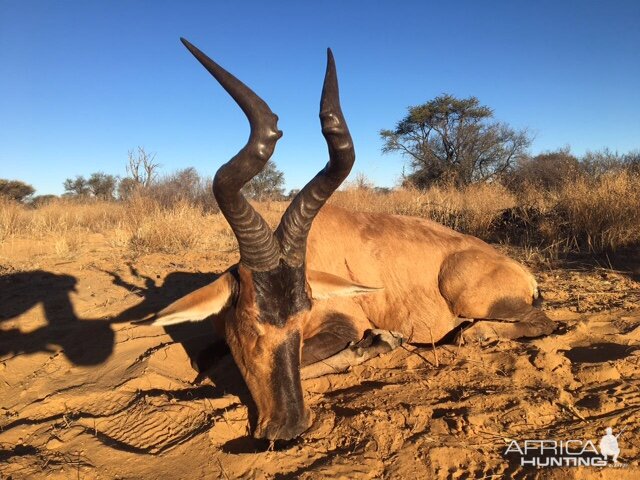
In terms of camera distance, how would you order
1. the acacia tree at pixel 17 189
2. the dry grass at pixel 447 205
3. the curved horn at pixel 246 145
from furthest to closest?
the acacia tree at pixel 17 189 < the dry grass at pixel 447 205 < the curved horn at pixel 246 145

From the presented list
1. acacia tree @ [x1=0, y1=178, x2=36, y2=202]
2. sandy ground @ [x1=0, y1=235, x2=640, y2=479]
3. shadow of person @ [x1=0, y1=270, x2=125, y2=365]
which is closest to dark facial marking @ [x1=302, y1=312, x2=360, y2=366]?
sandy ground @ [x1=0, y1=235, x2=640, y2=479]

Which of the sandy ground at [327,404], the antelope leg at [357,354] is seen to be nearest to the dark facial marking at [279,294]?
the sandy ground at [327,404]

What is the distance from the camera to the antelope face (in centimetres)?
300

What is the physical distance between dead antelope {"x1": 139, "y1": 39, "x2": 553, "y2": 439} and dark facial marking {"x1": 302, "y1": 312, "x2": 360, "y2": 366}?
0.01 m

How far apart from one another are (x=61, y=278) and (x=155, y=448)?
572cm

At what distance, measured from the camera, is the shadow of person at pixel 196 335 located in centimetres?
385

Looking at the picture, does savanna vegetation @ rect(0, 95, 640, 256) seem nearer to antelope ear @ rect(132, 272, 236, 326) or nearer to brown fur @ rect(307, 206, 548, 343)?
brown fur @ rect(307, 206, 548, 343)

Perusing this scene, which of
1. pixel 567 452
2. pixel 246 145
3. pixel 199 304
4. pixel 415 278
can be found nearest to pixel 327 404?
pixel 199 304

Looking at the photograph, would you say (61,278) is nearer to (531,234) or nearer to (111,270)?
(111,270)

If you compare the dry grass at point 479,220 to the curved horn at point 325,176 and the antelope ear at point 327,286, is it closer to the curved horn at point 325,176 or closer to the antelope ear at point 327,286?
the antelope ear at point 327,286

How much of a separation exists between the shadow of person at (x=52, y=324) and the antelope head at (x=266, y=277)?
6.75ft

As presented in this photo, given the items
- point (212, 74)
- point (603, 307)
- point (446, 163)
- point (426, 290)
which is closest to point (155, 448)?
point (212, 74)

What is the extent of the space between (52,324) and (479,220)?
9.56 meters

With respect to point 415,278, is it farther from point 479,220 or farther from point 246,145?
point 479,220
